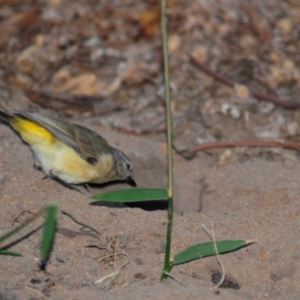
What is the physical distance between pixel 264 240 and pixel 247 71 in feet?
11.4

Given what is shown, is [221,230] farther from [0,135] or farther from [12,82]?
[12,82]

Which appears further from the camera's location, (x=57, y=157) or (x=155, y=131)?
(x=155, y=131)

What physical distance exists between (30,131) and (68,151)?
17.6 inches

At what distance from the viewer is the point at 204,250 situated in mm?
4520

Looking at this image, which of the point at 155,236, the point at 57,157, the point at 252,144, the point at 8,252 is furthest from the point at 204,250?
the point at 252,144

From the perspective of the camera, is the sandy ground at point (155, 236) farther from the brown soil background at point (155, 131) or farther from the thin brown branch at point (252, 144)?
the thin brown branch at point (252, 144)

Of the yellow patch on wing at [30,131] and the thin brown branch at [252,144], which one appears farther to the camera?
the thin brown branch at [252,144]

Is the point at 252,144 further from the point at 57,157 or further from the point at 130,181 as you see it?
the point at 57,157

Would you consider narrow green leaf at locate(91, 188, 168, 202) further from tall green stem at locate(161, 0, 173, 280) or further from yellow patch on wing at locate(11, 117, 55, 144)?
yellow patch on wing at locate(11, 117, 55, 144)

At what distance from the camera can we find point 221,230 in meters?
5.12

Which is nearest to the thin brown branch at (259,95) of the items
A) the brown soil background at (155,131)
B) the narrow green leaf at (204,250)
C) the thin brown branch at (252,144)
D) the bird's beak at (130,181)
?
the brown soil background at (155,131)

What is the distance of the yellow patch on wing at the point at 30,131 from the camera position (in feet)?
20.3

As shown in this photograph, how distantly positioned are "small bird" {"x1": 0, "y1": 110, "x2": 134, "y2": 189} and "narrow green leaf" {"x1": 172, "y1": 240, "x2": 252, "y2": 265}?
183 centimetres

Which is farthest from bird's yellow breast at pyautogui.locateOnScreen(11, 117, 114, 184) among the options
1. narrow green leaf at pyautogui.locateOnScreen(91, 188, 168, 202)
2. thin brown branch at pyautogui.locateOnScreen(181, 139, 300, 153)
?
narrow green leaf at pyautogui.locateOnScreen(91, 188, 168, 202)
